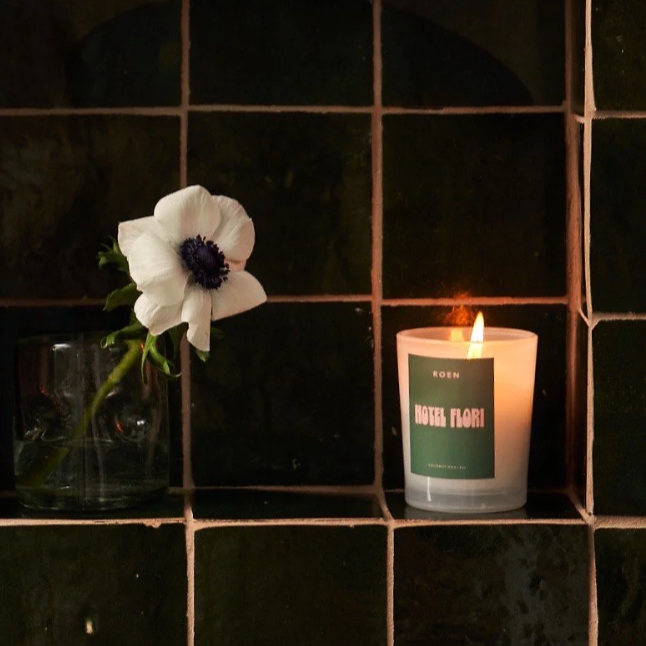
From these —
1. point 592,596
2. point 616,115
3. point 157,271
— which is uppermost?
point 616,115

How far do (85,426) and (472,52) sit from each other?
38cm

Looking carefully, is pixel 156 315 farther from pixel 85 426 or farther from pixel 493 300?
pixel 493 300

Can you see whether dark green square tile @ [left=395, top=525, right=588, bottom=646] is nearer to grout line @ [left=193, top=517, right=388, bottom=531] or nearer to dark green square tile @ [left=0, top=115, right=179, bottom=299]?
grout line @ [left=193, top=517, right=388, bottom=531]

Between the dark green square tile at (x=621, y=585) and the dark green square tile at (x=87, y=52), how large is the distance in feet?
1.44

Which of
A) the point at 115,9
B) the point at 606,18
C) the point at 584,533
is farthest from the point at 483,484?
the point at 115,9

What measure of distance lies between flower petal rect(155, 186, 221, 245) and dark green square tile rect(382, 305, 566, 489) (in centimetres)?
17

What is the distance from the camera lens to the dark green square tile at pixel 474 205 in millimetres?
852

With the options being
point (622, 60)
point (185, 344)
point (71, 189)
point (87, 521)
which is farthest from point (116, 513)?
point (622, 60)

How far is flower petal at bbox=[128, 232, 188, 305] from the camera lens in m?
0.72

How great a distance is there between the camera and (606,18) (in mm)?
768

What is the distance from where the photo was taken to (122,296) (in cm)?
79

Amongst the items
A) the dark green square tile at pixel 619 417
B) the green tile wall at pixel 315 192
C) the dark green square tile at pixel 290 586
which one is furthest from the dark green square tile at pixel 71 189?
the dark green square tile at pixel 619 417

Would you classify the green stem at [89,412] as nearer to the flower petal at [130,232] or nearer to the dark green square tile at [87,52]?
the flower petal at [130,232]

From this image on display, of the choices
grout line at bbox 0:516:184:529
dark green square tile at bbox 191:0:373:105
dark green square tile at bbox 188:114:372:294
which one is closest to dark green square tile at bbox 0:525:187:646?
grout line at bbox 0:516:184:529
